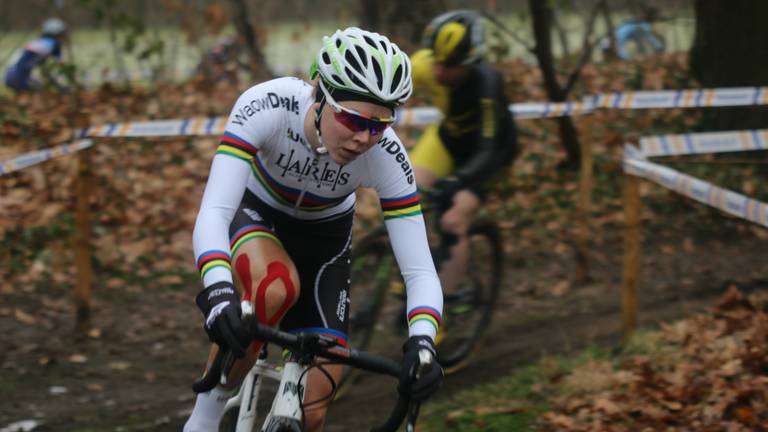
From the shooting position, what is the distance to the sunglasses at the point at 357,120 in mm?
3500

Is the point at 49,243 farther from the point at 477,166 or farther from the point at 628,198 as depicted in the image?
the point at 628,198

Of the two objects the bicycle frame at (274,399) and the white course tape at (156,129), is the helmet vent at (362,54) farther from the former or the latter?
the white course tape at (156,129)

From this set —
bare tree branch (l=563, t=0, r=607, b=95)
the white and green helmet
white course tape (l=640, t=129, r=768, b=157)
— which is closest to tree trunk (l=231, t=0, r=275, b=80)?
bare tree branch (l=563, t=0, r=607, b=95)

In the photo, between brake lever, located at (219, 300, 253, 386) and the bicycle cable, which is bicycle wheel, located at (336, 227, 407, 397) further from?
brake lever, located at (219, 300, 253, 386)

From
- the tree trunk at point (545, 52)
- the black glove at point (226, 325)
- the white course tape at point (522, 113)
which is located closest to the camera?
the black glove at point (226, 325)

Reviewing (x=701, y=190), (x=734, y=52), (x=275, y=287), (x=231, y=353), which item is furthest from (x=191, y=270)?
(x=734, y=52)

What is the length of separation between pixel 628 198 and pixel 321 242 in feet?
10.5

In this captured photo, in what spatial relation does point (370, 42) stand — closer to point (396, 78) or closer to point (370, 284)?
point (396, 78)

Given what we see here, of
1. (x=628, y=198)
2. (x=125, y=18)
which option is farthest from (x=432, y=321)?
(x=125, y=18)

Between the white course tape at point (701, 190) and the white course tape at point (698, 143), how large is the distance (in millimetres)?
156

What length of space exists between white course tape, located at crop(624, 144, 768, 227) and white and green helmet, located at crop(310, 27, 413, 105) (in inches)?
114

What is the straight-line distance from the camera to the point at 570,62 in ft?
49.9

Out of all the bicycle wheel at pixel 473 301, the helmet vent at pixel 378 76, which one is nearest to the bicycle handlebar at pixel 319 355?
the helmet vent at pixel 378 76

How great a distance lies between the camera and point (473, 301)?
7191 millimetres
